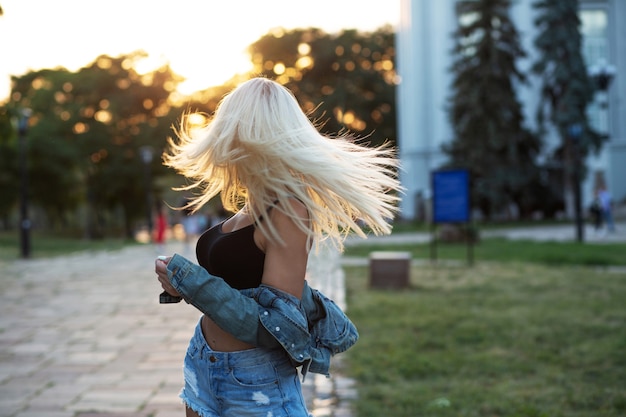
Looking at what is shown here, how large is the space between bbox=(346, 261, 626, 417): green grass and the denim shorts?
2698mm

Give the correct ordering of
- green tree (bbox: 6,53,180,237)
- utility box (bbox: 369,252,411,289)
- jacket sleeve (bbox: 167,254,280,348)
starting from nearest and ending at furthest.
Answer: jacket sleeve (bbox: 167,254,280,348) < utility box (bbox: 369,252,411,289) < green tree (bbox: 6,53,180,237)

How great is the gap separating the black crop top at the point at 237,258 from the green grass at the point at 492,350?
285cm

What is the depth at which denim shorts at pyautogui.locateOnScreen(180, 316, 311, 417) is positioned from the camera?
242 cm

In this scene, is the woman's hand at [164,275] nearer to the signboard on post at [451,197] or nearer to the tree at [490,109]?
the signboard on post at [451,197]

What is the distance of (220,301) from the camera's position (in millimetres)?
2326

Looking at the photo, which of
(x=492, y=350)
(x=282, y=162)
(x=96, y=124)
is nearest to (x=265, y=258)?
(x=282, y=162)

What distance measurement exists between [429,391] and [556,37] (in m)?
37.5

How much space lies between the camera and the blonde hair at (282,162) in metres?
2.38

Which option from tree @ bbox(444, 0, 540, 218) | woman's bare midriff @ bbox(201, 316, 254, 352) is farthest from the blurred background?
woman's bare midriff @ bbox(201, 316, 254, 352)

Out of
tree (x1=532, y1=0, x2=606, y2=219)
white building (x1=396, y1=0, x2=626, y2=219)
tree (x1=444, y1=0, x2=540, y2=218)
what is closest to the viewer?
tree (x1=444, y1=0, x2=540, y2=218)

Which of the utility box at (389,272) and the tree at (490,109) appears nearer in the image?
the utility box at (389,272)

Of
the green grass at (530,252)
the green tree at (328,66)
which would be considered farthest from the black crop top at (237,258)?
the green tree at (328,66)

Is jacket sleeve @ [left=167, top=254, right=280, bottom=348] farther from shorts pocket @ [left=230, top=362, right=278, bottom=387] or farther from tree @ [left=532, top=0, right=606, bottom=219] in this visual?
tree @ [left=532, top=0, right=606, bottom=219]

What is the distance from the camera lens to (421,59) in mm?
49625
